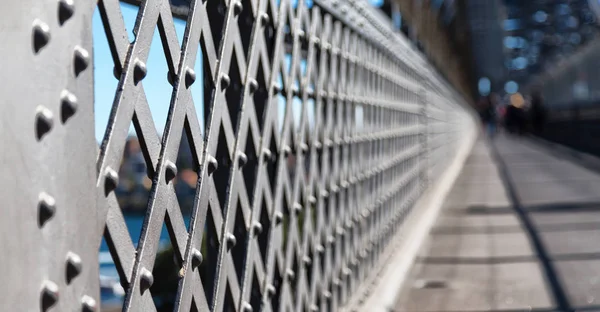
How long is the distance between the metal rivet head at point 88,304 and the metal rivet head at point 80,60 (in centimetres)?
36

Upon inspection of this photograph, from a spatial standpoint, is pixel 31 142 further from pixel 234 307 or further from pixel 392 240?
pixel 392 240

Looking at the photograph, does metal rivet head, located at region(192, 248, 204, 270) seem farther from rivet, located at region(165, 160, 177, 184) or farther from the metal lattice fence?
rivet, located at region(165, 160, 177, 184)

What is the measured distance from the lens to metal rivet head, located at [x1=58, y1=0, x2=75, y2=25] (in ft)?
5.22

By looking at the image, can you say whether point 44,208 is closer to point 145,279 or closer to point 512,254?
point 145,279

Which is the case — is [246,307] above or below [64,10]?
below

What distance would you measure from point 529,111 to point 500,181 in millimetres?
29827

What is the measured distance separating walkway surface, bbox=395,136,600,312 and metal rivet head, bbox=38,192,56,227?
376 centimetres

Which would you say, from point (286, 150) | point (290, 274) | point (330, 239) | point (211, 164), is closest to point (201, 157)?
point (211, 164)

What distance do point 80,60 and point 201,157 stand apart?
0.65 metres

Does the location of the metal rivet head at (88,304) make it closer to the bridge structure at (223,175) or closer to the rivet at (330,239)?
the bridge structure at (223,175)

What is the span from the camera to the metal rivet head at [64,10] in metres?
1.59

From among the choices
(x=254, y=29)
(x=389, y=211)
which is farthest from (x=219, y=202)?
(x=389, y=211)

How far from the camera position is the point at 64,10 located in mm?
1597

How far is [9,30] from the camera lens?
1436 mm
